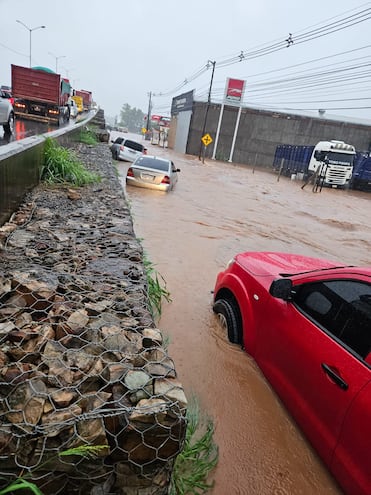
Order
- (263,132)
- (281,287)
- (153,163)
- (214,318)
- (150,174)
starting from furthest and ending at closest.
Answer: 1. (263,132)
2. (153,163)
3. (150,174)
4. (214,318)
5. (281,287)

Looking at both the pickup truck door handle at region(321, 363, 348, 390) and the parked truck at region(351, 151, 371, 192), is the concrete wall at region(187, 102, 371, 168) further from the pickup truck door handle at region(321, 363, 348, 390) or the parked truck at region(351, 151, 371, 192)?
the pickup truck door handle at region(321, 363, 348, 390)

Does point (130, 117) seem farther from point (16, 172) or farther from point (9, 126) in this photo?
point (16, 172)

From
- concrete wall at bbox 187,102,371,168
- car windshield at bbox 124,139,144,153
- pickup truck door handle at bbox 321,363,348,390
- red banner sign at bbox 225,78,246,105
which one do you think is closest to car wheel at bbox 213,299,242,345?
pickup truck door handle at bbox 321,363,348,390

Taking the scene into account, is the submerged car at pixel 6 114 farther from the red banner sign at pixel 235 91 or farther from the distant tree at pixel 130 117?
the distant tree at pixel 130 117

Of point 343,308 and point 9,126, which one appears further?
point 9,126

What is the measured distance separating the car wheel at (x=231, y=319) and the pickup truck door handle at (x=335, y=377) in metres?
1.43

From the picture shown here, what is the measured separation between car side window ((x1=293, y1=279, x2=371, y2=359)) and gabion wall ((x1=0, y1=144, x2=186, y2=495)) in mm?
1281

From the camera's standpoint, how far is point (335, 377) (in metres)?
2.31

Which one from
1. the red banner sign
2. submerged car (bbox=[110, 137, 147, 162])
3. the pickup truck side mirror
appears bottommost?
submerged car (bbox=[110, 137, 147, 162])

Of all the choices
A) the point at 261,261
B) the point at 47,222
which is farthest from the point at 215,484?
the point at 47,222

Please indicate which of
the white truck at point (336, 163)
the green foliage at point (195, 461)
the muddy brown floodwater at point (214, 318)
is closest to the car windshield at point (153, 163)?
the muddy brown floodwater at point (214, 318)

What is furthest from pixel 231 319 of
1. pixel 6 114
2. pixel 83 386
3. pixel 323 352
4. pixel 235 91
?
pixel 235 91

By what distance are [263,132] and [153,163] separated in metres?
27.7

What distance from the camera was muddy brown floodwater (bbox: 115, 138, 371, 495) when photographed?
2.62 m
